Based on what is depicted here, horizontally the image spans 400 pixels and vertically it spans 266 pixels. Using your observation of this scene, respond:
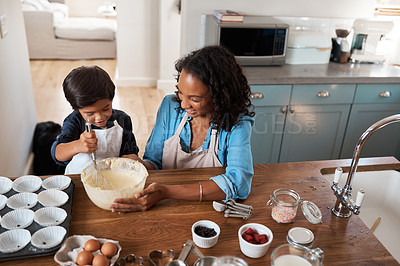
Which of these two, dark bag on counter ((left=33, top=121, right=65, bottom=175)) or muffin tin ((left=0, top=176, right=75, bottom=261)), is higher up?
muffin tin ((left=0, top=176, right=75, bottom=261))

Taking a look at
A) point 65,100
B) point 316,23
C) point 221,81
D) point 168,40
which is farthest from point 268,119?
point 65,100

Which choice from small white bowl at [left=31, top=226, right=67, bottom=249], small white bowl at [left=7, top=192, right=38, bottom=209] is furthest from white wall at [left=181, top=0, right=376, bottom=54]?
small white bowl at [left=31, top=226, right=67, bottom=249]

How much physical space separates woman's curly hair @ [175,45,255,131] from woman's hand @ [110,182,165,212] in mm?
404

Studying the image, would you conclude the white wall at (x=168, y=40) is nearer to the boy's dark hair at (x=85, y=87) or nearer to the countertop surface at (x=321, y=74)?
the countertop surface at (x=321, y=74)

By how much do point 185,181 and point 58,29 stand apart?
465 centimetres

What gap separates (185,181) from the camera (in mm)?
1391

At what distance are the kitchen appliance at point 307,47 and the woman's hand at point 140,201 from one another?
6.50 ft

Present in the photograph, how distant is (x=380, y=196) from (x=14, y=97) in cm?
233

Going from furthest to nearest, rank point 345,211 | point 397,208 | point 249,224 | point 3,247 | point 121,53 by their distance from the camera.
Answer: point 121,53 < point 397,208 < point 345,211 < point 249,224 < point 3,247

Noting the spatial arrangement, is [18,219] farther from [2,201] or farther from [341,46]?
[341,46]

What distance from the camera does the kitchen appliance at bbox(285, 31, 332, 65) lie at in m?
2.82

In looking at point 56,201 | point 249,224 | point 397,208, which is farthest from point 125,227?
point 397,208

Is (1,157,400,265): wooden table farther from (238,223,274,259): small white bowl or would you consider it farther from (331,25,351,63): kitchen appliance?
(331,25,351,63): kitchen appliance

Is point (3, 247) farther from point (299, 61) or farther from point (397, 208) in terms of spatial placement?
point (299, 61)
